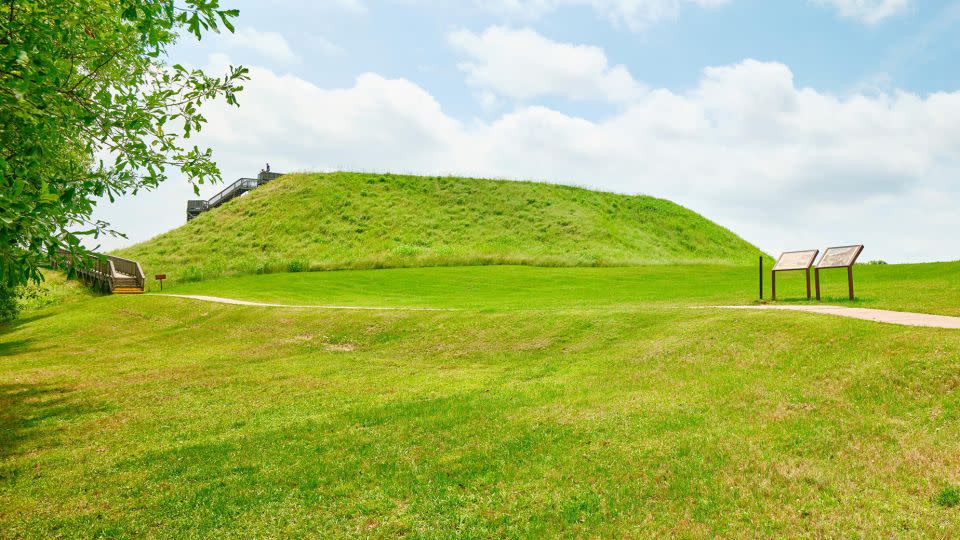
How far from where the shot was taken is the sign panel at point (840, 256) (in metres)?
19.9

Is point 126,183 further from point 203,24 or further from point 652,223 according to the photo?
point 652,223

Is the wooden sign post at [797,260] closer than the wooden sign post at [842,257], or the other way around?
the wooden sign post at [842,257]

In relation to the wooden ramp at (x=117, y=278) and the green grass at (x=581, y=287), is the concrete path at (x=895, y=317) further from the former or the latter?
the wooden ramp at (x=117, y=278)

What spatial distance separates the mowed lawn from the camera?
7.60 metres

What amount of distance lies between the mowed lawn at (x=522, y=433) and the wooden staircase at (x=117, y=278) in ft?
79.0

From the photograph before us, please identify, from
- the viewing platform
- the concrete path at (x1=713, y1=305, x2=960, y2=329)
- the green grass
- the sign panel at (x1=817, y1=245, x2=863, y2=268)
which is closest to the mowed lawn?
the concrete path at (x1=713, y1=305, x2=960, y2=329)

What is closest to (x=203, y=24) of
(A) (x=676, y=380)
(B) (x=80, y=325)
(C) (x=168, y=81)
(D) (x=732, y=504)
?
(C) (x=168, y=81)

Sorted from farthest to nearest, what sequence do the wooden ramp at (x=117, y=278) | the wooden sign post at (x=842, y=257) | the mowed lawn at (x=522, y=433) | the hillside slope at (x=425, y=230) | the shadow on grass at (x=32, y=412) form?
1. the hillside slope at (x=425, y=230)
2. the wooden ramp at (x=117, y=278)
3. the wooden sign post at (x=842, y=257)
4. the shadow on grass at (x=32, y=412)
5. the mowed lawn at (x=522, y=433)

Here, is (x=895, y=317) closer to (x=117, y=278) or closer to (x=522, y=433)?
(x=522, y=433)

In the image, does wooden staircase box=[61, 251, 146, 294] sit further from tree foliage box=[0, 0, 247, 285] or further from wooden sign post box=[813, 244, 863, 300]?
wooden sign post box=[813, 244, 863, 300]

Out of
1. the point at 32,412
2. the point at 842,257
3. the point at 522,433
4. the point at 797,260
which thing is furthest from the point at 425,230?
the point at 522,433

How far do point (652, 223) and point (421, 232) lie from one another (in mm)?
31320

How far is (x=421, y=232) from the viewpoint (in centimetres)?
6338

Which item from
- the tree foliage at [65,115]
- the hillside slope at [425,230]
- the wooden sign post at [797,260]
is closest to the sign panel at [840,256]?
the wooden sign post at [797,260]
